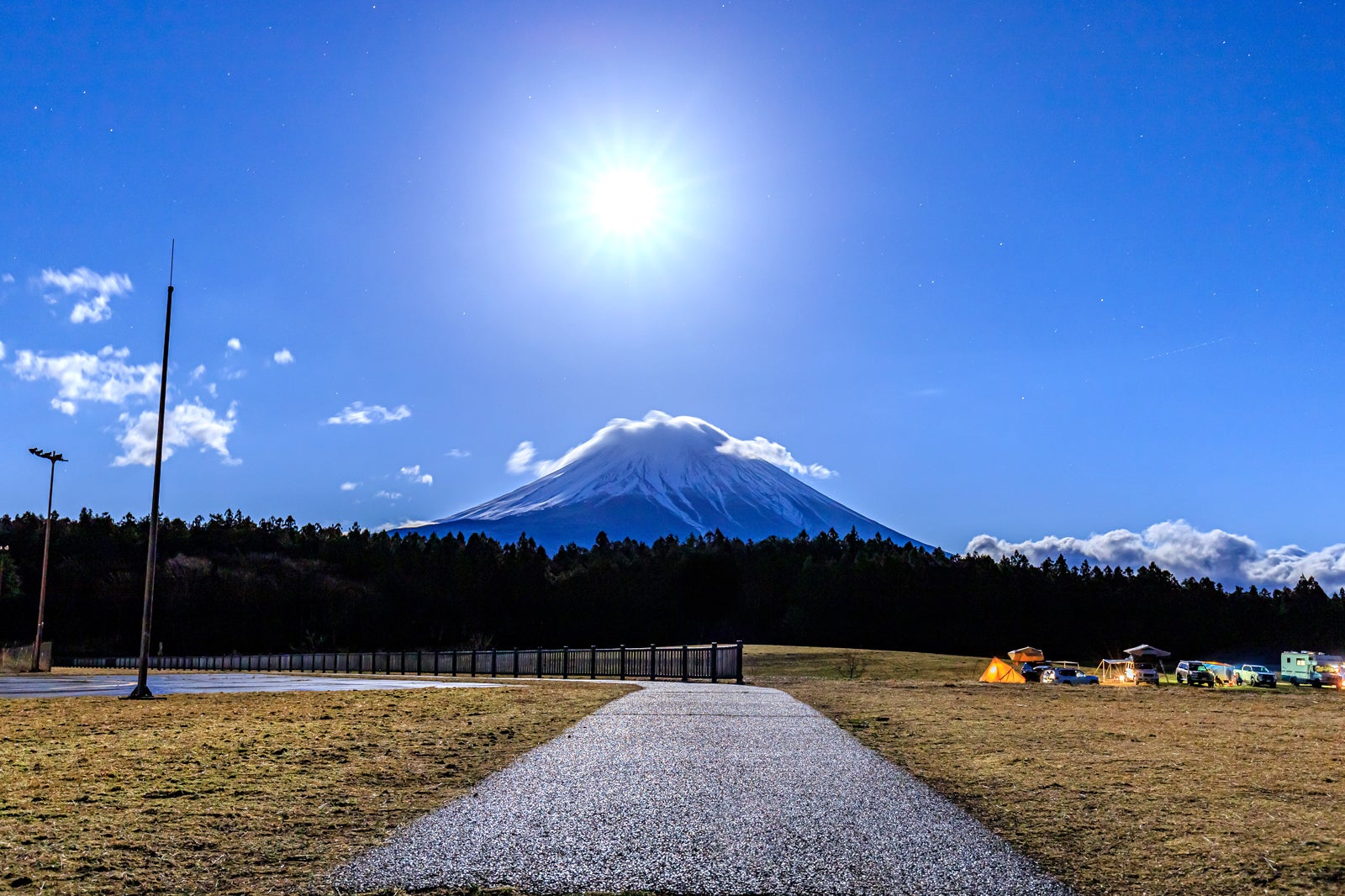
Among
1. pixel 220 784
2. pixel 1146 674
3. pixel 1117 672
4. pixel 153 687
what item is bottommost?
pixel 1117 672

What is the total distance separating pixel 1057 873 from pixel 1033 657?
49.9 meters

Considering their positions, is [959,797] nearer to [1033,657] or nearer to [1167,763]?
[1167,763]

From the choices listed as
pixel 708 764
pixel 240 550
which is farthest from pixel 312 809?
pixel 240 550

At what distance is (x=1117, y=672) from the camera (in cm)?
4188

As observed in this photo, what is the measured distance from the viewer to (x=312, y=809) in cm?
628

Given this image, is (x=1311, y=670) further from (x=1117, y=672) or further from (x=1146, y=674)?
(x=1117, y=672)

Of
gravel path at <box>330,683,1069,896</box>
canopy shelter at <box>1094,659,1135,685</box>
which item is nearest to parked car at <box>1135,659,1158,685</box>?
canopy shelter at <box>1094,659,1135,685</box>

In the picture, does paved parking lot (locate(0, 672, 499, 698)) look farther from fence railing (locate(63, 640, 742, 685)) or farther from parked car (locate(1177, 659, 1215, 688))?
parked car (locate(1177, 659, 1215, 688))

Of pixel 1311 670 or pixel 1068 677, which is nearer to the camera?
pixel 1068 677

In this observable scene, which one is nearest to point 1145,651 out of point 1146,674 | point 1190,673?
point 1146,674

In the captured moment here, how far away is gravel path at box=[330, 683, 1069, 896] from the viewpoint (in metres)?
4.77

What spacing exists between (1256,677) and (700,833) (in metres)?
37.5

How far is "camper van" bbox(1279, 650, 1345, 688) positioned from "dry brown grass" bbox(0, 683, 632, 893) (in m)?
37.1

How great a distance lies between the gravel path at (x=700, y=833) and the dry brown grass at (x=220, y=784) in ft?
1.43
